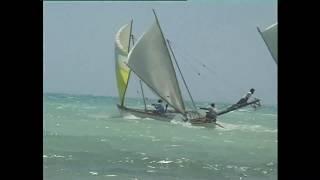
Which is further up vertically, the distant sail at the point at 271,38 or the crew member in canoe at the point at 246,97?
the distant sail at the point at 271,38

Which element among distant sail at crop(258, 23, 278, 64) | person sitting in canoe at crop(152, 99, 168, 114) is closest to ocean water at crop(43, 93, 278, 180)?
person sitting in canoe at crop(152, 99, 168, 114)

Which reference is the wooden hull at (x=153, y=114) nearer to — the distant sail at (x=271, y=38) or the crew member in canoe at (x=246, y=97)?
the crew member in canoe at (x=246, y=97)

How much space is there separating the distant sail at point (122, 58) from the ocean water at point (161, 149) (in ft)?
0.41

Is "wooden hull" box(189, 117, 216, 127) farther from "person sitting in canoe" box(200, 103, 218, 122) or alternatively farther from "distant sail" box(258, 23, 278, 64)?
"distant sail" box(258, 23, 278, 64)

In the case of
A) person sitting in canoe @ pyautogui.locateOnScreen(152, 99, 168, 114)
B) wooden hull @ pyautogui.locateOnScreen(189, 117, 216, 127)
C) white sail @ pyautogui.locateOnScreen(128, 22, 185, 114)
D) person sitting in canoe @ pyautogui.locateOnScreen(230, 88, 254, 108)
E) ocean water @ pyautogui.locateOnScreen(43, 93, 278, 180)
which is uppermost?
white sail @ pyautogui.locateOnScreen(128, 22, 185, 114)

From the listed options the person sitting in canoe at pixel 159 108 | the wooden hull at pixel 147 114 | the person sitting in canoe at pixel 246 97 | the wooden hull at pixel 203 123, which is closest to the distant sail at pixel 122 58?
the wooden hull at pixel 147 114

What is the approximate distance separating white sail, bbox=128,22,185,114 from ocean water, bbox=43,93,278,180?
0.28 meters

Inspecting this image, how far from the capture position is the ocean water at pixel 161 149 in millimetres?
3451

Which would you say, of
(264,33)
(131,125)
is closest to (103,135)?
(131,125)

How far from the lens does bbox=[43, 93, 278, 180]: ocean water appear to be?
136 inches
